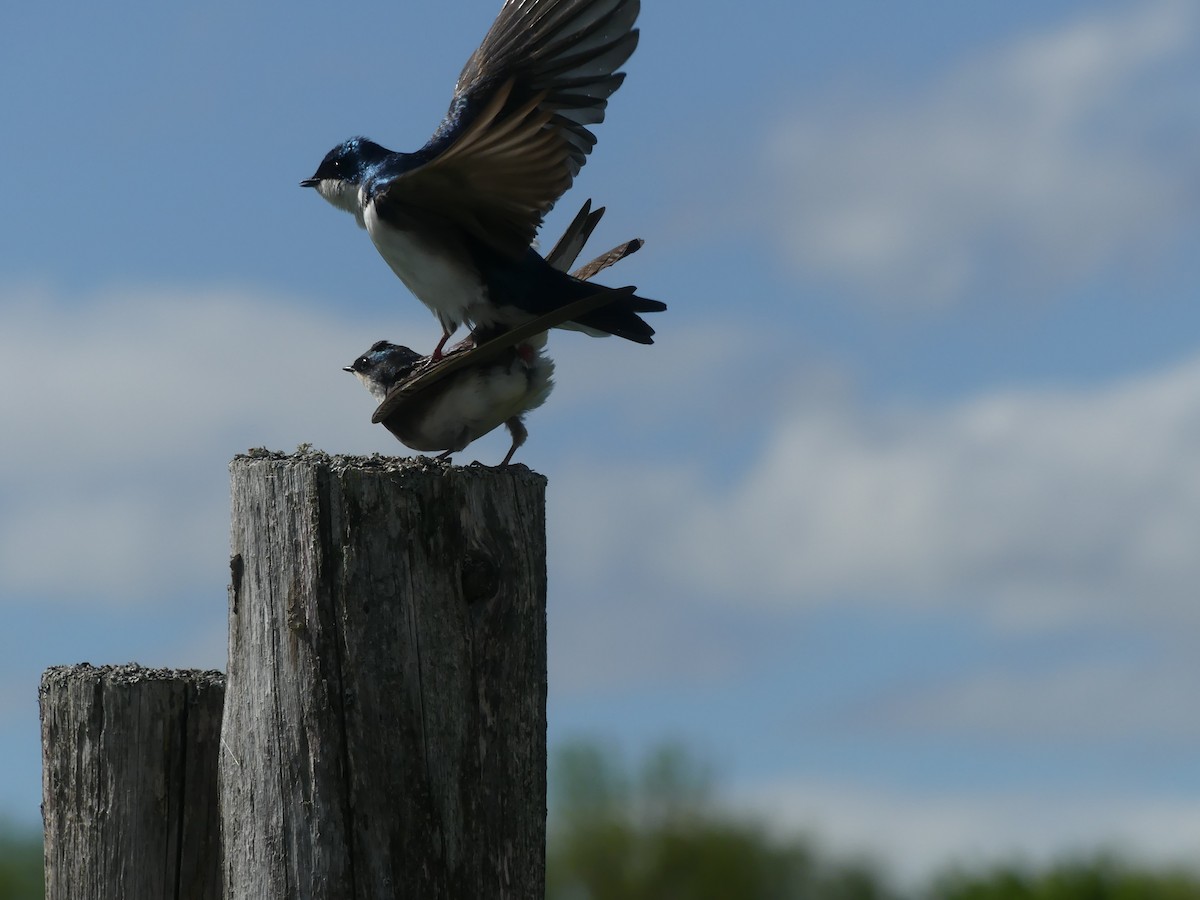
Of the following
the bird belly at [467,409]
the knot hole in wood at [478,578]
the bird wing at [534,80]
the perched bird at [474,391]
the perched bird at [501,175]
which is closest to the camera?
the knot hole in wood at [478,578]

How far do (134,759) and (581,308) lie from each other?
7.17 feet

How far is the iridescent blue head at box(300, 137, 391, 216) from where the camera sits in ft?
19.3

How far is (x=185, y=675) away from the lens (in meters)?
4.59

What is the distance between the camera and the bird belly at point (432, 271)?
17.1 feet

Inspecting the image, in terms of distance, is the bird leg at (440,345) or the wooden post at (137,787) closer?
the wooden post at (137,787)

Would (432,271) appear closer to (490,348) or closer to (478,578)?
(490,348)

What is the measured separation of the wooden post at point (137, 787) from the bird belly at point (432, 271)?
173 centimetres

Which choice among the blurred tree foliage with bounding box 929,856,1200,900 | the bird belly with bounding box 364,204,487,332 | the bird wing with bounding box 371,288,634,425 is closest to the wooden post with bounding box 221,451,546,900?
the bird wing with bounding box 371,288,634,425

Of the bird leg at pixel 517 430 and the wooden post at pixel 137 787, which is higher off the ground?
the bird leg at pixel 517 430

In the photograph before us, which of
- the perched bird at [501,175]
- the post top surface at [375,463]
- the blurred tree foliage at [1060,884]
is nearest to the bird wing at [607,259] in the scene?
the perched bird at [501,175]

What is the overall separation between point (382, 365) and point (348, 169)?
940mm

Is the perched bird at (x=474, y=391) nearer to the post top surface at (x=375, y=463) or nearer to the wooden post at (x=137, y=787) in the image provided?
the post top surface at (x=375, y=463)

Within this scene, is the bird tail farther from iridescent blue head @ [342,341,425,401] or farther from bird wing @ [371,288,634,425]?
iridescent blue head @ [342,341,425,401]

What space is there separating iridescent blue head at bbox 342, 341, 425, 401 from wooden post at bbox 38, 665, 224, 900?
1601 mm
